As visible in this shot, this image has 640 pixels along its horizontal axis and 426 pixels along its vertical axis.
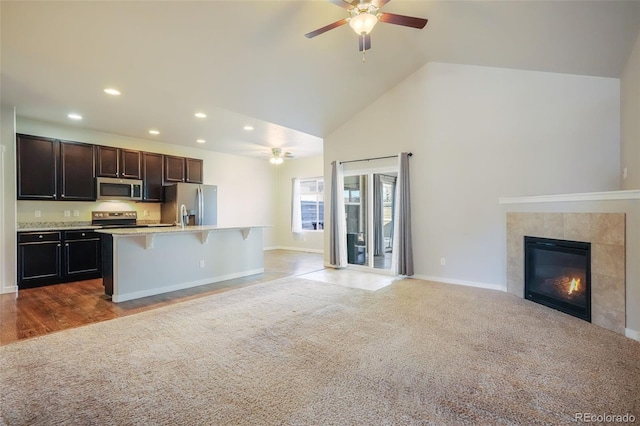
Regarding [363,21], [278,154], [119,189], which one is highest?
[363,21]

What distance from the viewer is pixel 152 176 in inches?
262

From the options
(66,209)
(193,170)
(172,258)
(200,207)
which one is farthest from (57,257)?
(193,170)

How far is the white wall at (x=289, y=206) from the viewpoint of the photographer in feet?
29.3

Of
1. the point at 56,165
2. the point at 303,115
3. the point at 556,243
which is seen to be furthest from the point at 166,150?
the point at 556,243

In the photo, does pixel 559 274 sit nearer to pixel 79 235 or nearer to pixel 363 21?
pixel 363 21

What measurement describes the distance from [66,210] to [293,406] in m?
6.20

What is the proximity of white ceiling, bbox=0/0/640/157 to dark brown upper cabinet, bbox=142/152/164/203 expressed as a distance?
49.9 inches

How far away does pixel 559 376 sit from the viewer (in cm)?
215

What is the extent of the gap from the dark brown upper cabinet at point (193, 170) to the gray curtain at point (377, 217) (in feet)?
14.6

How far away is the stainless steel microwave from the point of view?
5.87 metres

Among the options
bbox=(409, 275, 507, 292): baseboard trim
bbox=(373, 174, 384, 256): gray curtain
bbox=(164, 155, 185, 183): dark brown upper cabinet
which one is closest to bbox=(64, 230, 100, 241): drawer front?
bbox=(164, 155, 185, 183): dark brown upper cabinet

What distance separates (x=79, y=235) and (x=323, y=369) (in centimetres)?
537

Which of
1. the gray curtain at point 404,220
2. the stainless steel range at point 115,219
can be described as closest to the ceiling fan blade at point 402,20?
the gray curtain at point 404,220

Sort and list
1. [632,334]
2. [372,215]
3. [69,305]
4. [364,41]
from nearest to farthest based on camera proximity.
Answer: [632,334] → [364,41] → [69,305] → [372,215]
